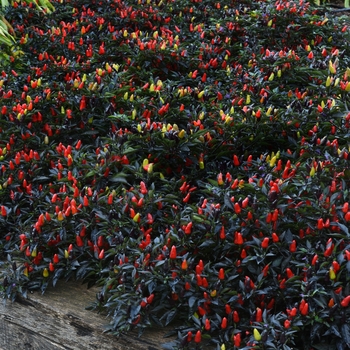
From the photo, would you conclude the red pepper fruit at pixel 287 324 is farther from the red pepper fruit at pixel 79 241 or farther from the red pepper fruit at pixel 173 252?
the red pepper fruit at pixel 79 241

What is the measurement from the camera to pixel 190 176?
295 centimetres

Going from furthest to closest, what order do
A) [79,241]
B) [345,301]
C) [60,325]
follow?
[79,241], [60,325], [345,301]

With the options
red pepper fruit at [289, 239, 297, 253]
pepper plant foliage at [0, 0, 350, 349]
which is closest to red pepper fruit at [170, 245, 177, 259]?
pepper plant foliage at [0, 0, 350, 349]

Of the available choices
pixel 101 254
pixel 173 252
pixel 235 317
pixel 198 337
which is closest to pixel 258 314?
pixel 235 317

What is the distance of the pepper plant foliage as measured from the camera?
6.97 feet

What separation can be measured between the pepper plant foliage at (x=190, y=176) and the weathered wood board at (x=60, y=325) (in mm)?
65

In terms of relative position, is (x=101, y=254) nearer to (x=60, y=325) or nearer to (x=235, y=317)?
(x=60, y=325)

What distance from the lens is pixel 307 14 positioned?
15.0ft

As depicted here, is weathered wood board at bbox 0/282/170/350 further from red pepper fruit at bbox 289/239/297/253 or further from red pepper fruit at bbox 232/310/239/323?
red pepper fruit at bbox 289/239/297/253

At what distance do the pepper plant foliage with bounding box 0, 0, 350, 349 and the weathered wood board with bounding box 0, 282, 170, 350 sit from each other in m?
0.07

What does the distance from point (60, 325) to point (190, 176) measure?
41.1 inches

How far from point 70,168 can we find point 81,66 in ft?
4.17

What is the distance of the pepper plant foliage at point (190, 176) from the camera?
6.97ft

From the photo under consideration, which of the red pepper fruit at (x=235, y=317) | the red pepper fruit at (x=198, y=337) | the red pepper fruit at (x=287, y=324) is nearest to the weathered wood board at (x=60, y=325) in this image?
the red pepper fruit at (x=198, y=337)
